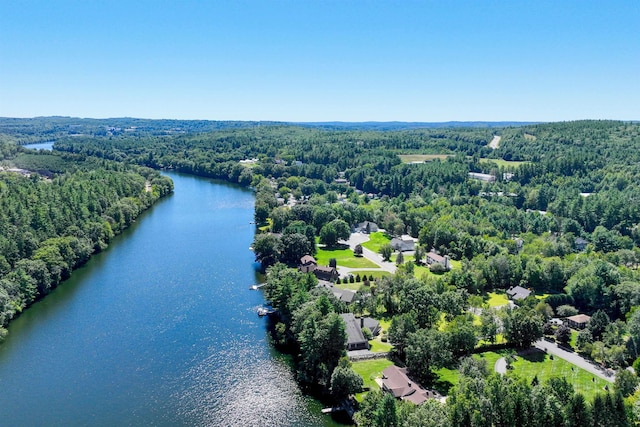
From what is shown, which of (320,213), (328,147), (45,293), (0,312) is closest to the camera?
(0,312)

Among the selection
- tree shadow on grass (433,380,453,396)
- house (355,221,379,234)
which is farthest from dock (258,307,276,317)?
house (355,221,379,234)

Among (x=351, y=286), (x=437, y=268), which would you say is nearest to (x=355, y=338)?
(x=351, y=286)

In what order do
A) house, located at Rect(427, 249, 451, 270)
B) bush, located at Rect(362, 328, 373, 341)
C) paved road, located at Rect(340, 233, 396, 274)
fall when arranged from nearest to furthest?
1. bush, located at Rect(362, 328, 373, 341)
2. house, located at Rect(427, 249, 451, 270)
3. paved road, located at Rect(340, 233, 396, 274)

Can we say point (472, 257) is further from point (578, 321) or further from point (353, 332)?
point (353, 332)

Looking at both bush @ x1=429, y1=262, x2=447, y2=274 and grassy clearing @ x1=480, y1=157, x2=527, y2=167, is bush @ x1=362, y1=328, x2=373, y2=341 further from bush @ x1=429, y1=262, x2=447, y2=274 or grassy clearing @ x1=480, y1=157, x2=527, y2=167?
grassy clearing @ x1=480, y1=157, x2=527, y2=167

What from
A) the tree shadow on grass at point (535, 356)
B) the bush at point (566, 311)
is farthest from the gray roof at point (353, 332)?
the bush at point (566, 311)

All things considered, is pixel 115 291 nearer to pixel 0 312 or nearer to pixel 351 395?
pixel 0 312

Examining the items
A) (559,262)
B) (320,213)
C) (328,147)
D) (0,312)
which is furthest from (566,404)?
(328,147)
